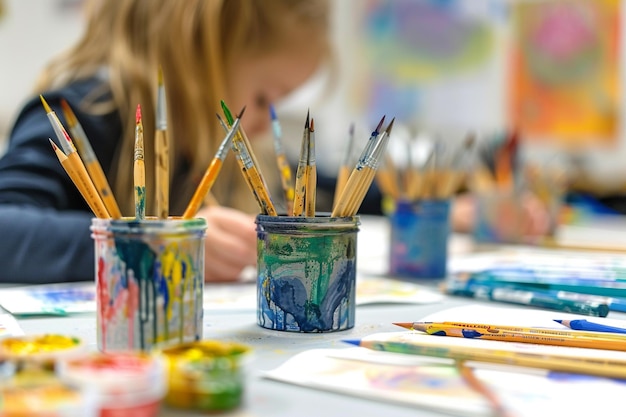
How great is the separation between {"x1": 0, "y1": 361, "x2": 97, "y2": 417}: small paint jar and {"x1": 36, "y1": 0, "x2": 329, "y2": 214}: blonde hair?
1.95 feet

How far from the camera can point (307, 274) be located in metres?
0.40

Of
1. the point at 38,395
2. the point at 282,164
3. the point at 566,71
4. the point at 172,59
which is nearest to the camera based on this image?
the point at 38,395

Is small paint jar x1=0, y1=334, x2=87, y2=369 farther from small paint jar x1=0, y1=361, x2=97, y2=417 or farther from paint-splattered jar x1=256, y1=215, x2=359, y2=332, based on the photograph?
paint-splattered jar x1=256, y1=215, x2=359, y2=332

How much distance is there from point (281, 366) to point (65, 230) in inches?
14.4

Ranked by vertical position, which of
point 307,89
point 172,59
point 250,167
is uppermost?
point 307,89

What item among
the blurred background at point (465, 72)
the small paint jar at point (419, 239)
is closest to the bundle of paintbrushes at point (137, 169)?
the small paint jar at point (419, 239)

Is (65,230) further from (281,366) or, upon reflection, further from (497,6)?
(497,6)

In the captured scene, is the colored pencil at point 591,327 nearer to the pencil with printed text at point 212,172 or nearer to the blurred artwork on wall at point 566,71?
the pencil with printed text at point 212,172

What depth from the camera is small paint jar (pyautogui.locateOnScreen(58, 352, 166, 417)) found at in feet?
0.75

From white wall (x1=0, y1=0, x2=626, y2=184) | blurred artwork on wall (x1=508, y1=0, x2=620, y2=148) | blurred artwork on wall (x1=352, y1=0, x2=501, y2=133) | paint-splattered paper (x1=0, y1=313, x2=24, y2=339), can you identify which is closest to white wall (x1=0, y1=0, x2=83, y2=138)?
white wall (x1=0, y1=0, x2=626, y2=184)

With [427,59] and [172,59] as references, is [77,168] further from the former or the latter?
[427,59]

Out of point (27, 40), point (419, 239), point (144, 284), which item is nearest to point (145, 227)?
point (144, 284)

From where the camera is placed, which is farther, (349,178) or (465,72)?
(465,72)

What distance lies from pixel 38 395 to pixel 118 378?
0.03 m
